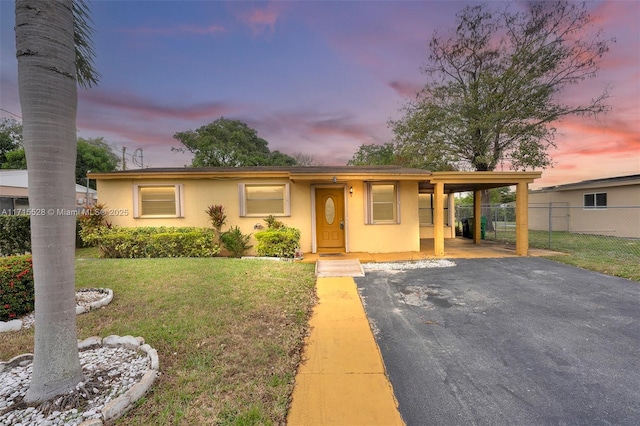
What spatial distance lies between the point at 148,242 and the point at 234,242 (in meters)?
2.44

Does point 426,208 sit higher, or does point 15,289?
point 426,208

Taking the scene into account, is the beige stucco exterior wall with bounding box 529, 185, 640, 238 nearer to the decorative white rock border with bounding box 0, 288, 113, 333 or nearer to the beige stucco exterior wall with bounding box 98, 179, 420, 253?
the beige stucco exterior wall with bounding box 98, 179, 420, 253

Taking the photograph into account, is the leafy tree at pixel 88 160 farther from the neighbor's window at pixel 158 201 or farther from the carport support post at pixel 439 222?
the carport support post at pixel 439 222

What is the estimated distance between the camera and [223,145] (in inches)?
894

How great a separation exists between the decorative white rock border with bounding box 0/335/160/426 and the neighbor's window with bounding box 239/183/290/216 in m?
5.89

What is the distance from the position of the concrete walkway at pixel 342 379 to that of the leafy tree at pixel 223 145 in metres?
21.5

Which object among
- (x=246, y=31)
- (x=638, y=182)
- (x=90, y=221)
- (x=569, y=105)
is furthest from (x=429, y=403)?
(x=569, y=105)

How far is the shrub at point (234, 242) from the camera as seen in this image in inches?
313

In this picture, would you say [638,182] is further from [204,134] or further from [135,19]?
[204,134]

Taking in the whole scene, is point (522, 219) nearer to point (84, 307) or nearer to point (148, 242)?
point (84, 307)

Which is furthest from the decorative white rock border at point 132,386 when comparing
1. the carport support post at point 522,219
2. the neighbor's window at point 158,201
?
the carport support post at point 522,219

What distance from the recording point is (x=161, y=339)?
2.95 m

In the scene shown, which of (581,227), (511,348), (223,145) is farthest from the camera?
(223,145)

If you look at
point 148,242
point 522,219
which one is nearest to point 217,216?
point 148,242
